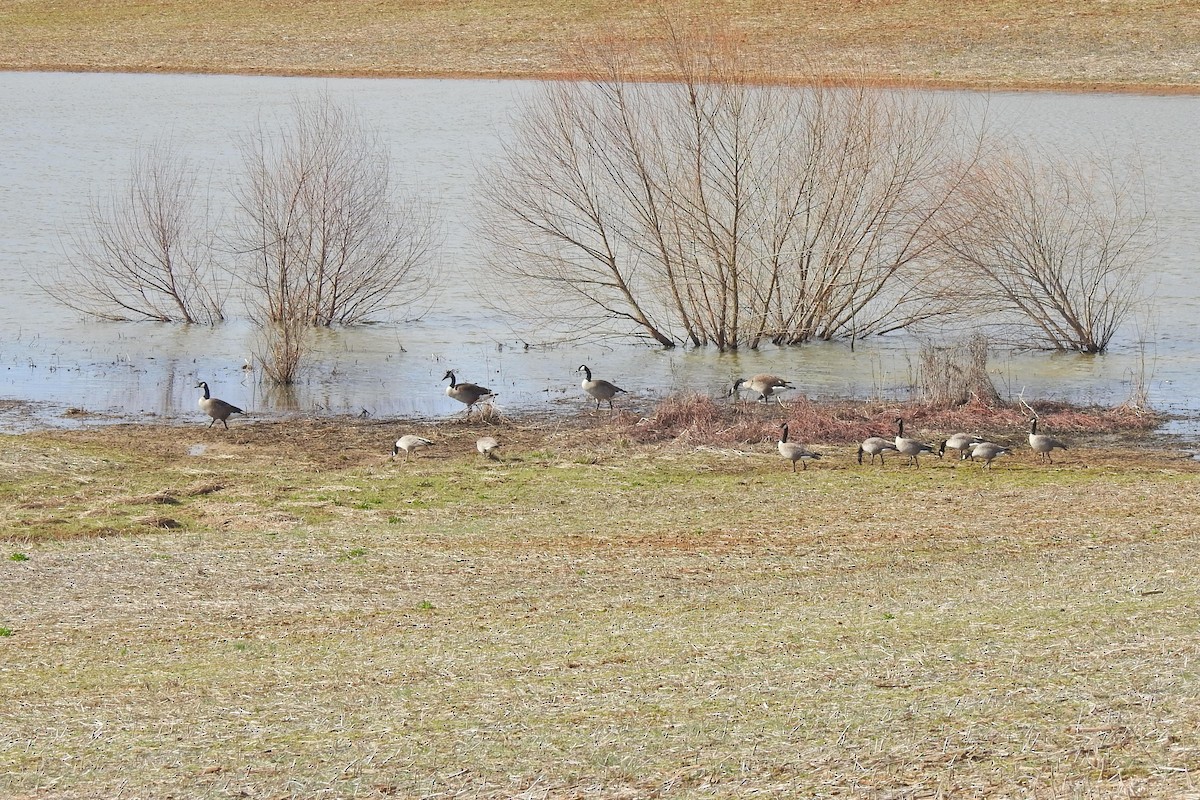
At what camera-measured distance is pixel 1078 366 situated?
32156mm

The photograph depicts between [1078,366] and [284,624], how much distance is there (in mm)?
23073

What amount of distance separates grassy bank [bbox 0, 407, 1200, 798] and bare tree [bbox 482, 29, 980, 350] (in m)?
10.9

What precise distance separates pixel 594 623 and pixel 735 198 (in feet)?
68.2

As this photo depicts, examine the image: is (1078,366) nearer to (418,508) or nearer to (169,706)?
(418,508)

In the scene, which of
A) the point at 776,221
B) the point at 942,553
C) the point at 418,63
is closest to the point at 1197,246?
the point at 776,221

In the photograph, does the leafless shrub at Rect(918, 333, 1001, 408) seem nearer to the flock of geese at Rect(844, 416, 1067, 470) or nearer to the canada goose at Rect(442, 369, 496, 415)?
the flock of geese at Rect(844, 416, 1067, 470)

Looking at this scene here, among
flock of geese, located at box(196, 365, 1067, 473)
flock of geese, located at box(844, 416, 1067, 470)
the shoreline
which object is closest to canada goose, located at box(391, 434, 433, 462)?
flock of geese, located at box(196, 365, 1067, 473)

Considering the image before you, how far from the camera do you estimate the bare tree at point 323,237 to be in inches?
1272

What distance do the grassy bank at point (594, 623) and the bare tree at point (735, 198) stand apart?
10.9 m

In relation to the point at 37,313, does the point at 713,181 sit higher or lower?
higher

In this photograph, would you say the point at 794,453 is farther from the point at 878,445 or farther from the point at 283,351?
the point at 283,351

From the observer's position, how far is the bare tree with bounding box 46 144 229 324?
35812 mm

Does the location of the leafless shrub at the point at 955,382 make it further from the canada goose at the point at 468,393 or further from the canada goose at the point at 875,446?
the canada goose at the point at 468,393

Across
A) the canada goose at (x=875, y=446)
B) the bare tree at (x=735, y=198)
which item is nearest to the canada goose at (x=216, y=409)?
the bare tree at (x=735, y=198)
